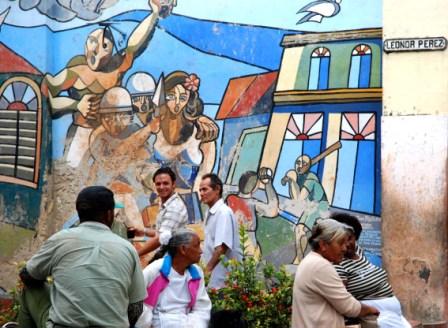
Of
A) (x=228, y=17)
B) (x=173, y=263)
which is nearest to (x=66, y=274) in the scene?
(x=173, y=263)

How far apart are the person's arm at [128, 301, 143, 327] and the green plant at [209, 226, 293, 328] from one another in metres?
2.05

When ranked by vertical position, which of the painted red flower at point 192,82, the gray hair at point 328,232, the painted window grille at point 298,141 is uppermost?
the painted red flower at point 192,82

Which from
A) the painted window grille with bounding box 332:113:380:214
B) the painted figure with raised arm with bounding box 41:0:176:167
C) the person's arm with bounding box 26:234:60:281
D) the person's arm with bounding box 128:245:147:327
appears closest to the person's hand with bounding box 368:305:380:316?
the person's arm with bounding box 128:245:147:327

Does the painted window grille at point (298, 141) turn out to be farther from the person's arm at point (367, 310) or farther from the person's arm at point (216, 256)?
the person's arm at point (367, 310)

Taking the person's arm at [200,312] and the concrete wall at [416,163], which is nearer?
the person's arm at [200,312]

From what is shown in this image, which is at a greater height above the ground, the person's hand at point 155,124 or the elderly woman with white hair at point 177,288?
the person's hand at point 155,124

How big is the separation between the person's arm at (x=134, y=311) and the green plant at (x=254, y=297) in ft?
6.73

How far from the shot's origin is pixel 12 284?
439 inches

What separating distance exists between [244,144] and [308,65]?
1120 mm

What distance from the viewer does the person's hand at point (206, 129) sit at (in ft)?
35.5


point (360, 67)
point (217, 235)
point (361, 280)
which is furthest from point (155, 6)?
point (361, 280)

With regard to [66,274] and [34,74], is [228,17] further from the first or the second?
[66,274]

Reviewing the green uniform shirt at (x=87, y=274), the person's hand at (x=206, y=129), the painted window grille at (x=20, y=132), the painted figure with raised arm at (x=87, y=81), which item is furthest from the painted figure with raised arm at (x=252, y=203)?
the green uniform shirt at (x=87, y=274)

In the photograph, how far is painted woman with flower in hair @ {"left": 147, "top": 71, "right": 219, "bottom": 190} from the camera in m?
10.8
